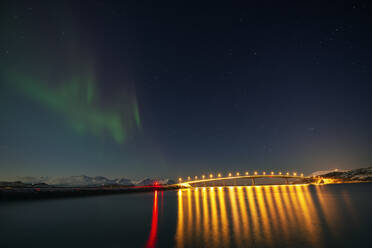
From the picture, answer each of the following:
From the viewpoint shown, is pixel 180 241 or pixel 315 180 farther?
pixel 315 180

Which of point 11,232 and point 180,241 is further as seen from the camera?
point 11,232

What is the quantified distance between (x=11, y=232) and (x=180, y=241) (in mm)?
17013

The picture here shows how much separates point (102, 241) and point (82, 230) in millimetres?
5526

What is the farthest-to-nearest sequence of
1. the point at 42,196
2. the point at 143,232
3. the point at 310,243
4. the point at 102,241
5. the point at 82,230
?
1. the point at 42,196
2. the point at 82,230
3. the point at 143,232
4. the point at 102,241
5. the point at 310,243

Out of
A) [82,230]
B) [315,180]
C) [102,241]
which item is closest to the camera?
[102,241]

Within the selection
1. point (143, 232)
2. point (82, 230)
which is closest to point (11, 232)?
point (82, 230)

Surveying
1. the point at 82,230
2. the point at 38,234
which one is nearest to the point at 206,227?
Result: the point at 82,230

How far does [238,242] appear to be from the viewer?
39.6ft

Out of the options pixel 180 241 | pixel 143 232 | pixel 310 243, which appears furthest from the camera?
pixel 143 232

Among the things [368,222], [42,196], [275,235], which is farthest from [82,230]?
[42,196]

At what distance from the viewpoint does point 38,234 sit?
16.5 m

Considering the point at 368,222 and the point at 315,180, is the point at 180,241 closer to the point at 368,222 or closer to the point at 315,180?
the point at 368,222

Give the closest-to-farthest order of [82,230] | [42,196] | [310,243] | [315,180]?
[310,243], [82,230], [42,196], [315,180]

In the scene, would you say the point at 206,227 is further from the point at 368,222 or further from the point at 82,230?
the point at 368,222
